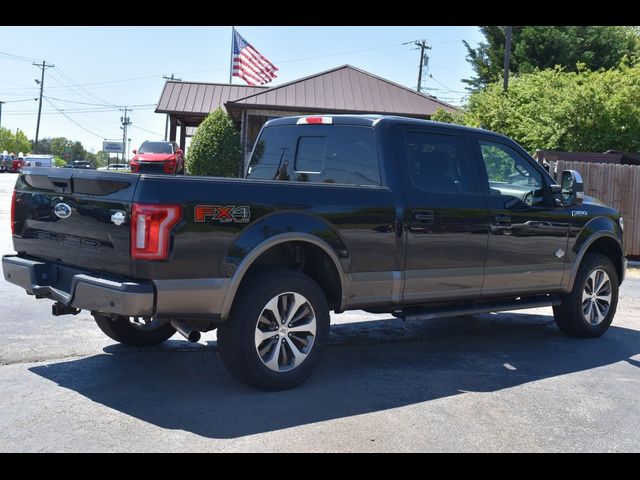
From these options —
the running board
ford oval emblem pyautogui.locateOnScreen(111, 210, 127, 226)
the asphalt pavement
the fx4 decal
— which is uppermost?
the fx4 decal

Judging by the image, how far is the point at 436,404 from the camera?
505 centimetres

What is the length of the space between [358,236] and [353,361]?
1256 millimetres

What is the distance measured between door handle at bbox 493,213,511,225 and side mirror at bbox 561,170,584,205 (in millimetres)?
883

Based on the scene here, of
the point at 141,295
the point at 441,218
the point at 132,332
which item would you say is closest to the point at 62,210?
the point at 141,295

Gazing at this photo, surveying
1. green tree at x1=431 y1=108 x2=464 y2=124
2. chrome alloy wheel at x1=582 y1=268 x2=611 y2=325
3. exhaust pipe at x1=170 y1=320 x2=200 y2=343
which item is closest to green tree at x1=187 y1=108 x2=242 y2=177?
green tree at x1=431 y1=108 x2=464 y2=124

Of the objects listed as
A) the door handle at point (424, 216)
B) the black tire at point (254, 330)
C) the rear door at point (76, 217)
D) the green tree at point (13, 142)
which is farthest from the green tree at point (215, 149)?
the green tree at point (13, 142)

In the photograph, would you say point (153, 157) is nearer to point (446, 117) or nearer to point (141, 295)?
point (446, 117)

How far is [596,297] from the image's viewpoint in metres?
7.55

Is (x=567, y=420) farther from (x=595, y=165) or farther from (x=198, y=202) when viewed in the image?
(x=595, y=165)

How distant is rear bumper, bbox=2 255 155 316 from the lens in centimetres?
454

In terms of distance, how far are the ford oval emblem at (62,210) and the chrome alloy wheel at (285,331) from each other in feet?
5.15

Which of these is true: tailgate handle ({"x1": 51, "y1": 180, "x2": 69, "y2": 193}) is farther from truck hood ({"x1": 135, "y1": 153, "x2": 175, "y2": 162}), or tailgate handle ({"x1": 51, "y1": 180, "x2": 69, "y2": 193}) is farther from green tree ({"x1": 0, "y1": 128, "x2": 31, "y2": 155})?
green tree ({"x1": 0, "y1": 128, "x2": 31, "y2": 155})

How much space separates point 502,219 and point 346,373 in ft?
6.63
